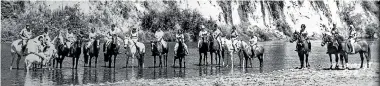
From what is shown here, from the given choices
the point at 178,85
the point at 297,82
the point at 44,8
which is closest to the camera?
the point at 178,85

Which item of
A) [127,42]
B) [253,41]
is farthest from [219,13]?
[127,42]

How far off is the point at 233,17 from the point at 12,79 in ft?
228

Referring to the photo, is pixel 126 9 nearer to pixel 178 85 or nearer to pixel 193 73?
pixel 193 73

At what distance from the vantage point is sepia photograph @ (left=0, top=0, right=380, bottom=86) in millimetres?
20234

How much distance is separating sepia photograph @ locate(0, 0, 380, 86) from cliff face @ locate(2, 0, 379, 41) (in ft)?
0.56

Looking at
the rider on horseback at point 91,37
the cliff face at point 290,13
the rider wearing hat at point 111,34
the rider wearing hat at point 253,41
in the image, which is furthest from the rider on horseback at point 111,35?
the cliff face at point 290,13

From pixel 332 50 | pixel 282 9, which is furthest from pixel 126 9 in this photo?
pixel 332 50

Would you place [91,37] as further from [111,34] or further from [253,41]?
[253,41]

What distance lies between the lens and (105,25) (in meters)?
72.4

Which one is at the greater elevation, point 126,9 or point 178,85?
point 126,9

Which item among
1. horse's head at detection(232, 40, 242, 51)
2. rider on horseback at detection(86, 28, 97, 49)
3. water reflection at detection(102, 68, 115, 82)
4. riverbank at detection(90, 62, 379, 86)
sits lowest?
riverbank at detection(90, 62, 379, 86)

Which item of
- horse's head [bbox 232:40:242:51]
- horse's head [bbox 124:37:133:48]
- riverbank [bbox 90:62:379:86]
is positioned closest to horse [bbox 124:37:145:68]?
horse's head [bbox 124:37:133:48]

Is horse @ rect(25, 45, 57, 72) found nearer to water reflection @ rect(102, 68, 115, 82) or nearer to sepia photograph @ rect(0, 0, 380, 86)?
sepia photograph @ rect(0, 0, 380, 86)

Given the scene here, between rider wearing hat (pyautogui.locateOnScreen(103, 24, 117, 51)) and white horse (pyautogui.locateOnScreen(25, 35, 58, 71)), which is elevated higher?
rider wearing hat (pyautogui.locateOnScreen(103, 24, 117, 51))
